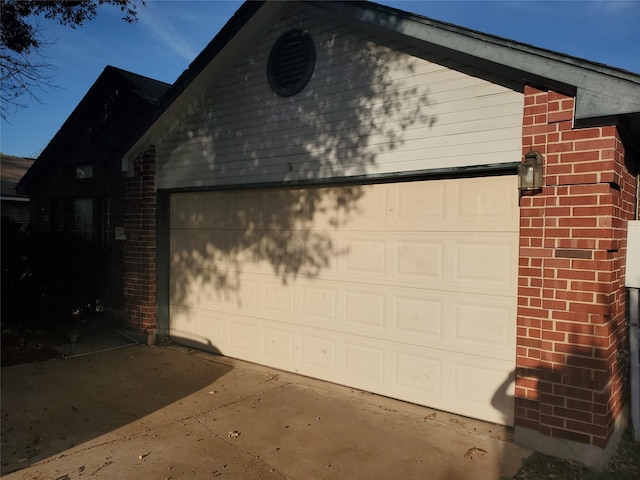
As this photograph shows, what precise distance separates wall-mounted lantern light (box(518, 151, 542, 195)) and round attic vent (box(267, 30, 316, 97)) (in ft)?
9.49

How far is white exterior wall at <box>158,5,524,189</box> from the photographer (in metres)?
4.43

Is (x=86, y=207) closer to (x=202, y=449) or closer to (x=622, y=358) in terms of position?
(x=202, y=449)

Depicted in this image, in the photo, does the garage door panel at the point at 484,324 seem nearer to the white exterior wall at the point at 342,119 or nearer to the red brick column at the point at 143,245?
the white exterior wall at the point at 342,119

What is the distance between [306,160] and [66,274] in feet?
17.7

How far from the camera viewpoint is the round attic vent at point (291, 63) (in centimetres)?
575

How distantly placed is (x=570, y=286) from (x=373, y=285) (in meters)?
2.11

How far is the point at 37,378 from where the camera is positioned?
5836mm

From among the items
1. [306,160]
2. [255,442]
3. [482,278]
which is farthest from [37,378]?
[482,278]

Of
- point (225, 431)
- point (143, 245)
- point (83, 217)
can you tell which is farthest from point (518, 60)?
point (83, 217)

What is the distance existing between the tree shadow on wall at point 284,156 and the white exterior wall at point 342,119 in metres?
0.01

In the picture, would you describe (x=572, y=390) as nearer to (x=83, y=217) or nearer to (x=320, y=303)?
(x=320, y=303)

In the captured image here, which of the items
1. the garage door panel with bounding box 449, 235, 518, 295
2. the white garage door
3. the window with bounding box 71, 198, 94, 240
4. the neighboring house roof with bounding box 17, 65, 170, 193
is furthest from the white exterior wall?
the window with bounding box 71, 198, 94, 240

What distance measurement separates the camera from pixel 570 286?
3848 millimetres

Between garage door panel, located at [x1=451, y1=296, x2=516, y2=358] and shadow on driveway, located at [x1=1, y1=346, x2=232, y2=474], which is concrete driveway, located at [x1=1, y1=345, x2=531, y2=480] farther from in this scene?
garage door panel, located at [x1=451, y1=296, x2=516, y2=358]
